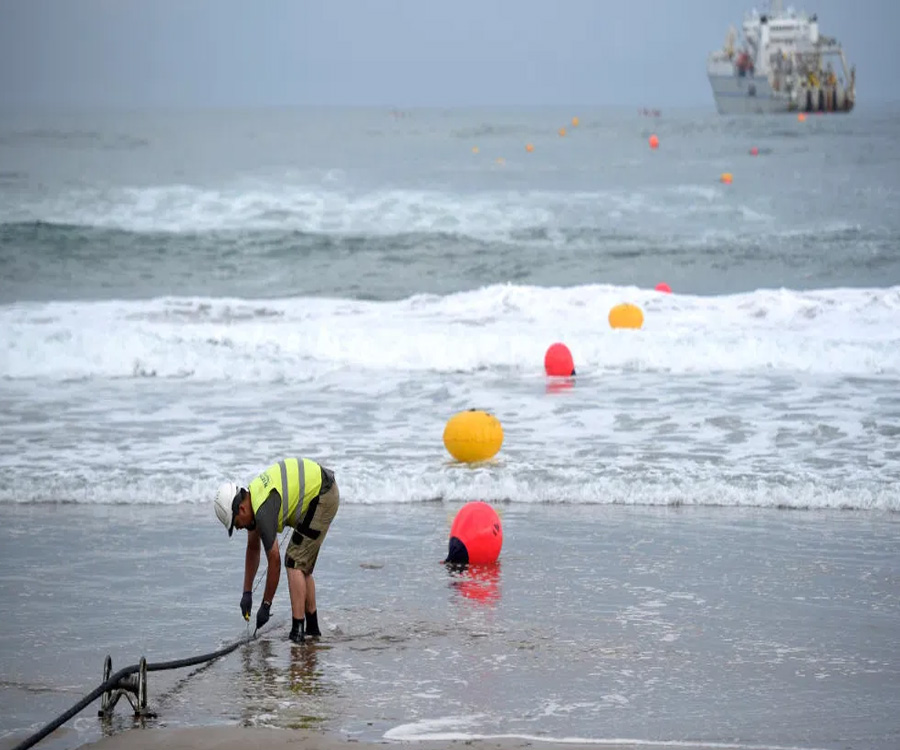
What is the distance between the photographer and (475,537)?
898 cm

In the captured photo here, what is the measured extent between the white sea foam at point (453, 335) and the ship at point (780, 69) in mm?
86355

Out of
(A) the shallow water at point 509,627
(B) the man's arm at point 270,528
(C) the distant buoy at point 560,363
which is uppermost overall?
(C) the distant buoy at point 560,363

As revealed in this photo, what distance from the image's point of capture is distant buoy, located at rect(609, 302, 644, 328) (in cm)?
2162

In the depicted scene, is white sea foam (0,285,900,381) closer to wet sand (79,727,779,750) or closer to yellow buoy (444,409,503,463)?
yellow buoy (444,409,503,463)

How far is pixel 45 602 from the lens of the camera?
26.7 feet

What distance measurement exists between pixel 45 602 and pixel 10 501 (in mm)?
3301

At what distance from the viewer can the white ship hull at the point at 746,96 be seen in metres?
110

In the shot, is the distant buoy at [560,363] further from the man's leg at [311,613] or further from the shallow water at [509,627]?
the man's leg at [311,613]

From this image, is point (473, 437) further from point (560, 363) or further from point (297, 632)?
point (560, 363)

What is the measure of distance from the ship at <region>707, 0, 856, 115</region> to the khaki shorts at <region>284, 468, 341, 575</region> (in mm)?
105571

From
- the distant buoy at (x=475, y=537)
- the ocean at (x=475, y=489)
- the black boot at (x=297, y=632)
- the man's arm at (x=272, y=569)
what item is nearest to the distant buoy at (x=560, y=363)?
the ocean at (x=475, y=489)

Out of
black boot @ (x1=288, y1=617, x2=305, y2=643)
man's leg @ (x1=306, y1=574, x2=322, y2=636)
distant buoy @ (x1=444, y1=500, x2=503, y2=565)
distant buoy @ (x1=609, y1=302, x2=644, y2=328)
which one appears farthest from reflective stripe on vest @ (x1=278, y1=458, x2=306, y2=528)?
distant buoy @ (x1=609, y1=302, x2=644, y2=328)

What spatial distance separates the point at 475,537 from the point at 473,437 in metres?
3.07

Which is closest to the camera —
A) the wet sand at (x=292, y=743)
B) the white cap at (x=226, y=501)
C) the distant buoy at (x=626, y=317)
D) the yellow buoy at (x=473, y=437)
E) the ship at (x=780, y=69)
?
the wet sand at (x=292, y=743)
